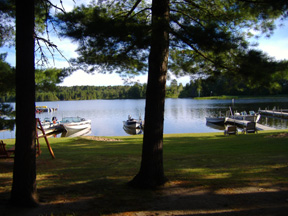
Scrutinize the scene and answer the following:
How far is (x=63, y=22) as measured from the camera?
516cm

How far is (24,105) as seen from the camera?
3.69m

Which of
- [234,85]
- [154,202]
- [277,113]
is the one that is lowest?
[154,202]

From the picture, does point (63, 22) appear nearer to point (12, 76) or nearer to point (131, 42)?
point (131, 42)

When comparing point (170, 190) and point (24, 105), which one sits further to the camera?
point (170, 190)

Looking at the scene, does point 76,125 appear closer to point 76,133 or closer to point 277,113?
point 76,133

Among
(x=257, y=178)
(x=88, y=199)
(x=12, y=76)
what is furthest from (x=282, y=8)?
(x=12, y=76)

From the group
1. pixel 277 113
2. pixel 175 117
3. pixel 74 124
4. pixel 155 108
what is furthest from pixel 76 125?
pixel 277 113

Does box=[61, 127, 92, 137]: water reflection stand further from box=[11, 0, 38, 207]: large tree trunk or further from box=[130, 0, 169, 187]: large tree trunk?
box=[11, 0, 38, 207]: large tree trunk

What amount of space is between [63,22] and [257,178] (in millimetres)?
5270

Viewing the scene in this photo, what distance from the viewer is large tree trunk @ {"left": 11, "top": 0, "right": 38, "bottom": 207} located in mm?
3695

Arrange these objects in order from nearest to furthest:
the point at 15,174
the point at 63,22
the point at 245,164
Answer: the point at 15,174 < the point at 63,22 < the point at 245,164

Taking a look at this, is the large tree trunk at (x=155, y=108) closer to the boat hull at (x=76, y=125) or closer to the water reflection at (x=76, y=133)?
the water reflection at (x=76, y=133)

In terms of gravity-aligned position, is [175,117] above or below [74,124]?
above

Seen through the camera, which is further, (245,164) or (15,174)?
(245,164)
